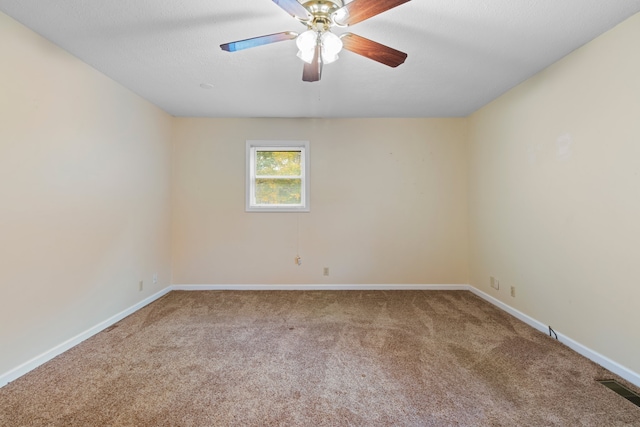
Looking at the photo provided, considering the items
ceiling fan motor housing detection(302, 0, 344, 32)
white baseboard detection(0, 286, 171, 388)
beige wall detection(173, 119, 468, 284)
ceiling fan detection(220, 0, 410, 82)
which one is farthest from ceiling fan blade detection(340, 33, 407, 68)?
white baseboard detection(0, 286, 171, 388)

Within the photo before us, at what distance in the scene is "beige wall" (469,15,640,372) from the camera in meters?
1.84

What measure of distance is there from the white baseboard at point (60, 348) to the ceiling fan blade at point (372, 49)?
306 cm

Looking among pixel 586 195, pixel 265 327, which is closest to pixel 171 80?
pixel 265 327

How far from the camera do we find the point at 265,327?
265 centimetres

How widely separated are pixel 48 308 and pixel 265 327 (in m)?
1.70

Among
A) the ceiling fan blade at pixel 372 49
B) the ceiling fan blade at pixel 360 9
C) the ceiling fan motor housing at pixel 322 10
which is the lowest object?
the ceiling fan blade at pixel 372 49

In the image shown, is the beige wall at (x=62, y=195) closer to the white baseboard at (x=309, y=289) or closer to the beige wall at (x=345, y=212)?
the white baseboard at (x=309, y=289)

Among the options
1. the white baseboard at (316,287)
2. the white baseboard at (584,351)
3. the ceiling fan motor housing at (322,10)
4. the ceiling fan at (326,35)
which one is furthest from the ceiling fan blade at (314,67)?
the white baseboard at (584,351)

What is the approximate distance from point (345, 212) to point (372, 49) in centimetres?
239

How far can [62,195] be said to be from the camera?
218 cm

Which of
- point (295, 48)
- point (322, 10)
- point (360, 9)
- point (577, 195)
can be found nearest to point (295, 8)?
point (322, 10)

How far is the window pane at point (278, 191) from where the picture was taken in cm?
390

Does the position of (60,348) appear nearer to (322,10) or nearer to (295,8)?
(295,8)

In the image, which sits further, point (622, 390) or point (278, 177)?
point (278, 177)
